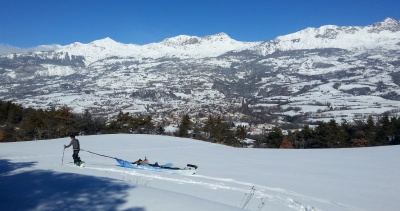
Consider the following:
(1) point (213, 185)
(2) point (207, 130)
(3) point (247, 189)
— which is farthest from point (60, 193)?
(2) point (207, 130)

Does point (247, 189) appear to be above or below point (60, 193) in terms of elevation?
below

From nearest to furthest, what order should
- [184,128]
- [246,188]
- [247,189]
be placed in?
[247,189], [246,188], [184,128]

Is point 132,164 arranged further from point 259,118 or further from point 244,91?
point 244,91

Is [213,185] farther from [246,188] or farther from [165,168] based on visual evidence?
[165,168]

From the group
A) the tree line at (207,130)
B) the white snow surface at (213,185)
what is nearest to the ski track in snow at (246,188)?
the white snow surface at (213,185)

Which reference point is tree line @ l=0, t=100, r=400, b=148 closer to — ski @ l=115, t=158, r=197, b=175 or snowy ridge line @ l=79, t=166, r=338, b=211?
ski @ l=115, t=158, r=197, b=175

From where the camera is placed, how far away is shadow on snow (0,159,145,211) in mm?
5902

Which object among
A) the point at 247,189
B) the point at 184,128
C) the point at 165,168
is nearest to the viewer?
the point at 247,189

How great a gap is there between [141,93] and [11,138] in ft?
463

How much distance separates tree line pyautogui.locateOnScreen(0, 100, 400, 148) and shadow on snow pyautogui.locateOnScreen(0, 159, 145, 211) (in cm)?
3298

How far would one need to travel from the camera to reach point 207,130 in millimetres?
48938

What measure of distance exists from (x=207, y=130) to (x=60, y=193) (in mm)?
42688

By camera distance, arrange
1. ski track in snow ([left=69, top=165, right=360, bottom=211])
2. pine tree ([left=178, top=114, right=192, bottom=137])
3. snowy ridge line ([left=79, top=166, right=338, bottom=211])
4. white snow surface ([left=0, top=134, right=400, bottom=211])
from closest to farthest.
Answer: white snow surface ([left=0, top=134, right=400, bottom=211]) → snowy ridge line ([left=79, top=166, right=338, bottom=211]) → ski track in snow ([left=69, top=165, right=360, bottom=211]) → pine tree ([left=178, top=114, right=192, bottom=137])

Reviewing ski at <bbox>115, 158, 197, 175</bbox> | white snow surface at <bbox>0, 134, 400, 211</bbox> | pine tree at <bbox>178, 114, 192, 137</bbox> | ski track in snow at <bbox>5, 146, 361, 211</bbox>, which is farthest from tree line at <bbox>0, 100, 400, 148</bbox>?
ski track in snow at <bbox>5, 146, 361, 211</bbox>
